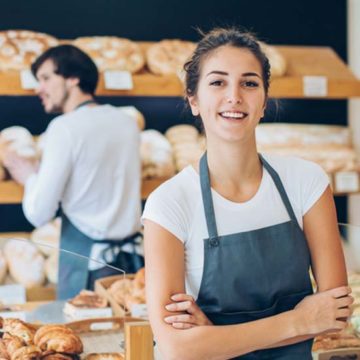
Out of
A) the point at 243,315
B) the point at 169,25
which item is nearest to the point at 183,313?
the point at 243,315

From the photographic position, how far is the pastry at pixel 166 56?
3258 mm

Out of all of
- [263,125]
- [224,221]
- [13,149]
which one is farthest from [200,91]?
[263,125]

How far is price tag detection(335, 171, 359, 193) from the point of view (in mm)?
3375

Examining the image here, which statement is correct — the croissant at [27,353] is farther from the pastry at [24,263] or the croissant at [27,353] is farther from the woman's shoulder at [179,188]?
the woman's shoulder at [179,188]

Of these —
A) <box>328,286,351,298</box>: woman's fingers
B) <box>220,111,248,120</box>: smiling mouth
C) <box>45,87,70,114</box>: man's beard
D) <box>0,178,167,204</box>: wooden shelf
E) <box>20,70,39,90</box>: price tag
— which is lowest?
<box>328,286,351,298</box>: woman's fingers

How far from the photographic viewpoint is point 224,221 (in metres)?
1.48

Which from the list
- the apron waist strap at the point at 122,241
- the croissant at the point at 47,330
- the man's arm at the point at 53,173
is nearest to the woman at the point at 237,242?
the croissant at the point at 47,330

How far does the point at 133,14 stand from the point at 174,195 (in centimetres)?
229

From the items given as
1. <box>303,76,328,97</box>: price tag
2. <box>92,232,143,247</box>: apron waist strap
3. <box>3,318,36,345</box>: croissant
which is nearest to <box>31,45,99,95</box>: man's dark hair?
<box>92,232,143,247</box>: apron waist strap

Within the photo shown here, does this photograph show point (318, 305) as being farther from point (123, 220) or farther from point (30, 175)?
point (30, 175)

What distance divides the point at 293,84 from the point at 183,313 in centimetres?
208

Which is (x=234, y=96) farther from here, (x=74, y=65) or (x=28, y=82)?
(x=28, y=82)

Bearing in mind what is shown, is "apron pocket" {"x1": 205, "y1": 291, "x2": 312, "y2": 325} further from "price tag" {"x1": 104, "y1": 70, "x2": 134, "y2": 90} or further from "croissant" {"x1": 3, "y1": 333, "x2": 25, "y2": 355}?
"price tag" {"x1": 104, "y1": 70, "x2": 134, "y2": 90}

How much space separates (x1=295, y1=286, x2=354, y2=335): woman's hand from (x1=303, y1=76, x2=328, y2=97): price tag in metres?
1.95
